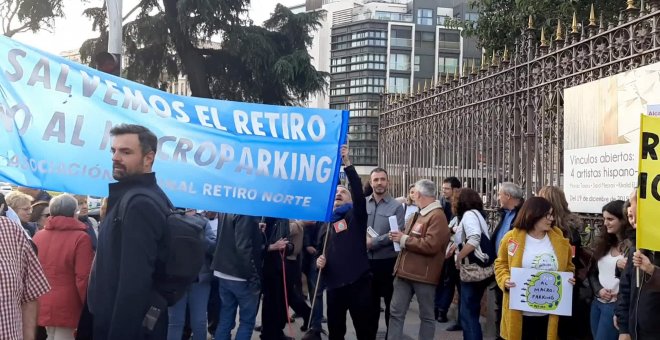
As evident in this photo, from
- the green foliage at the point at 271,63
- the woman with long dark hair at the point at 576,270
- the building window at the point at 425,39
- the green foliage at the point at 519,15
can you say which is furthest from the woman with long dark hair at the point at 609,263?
the building window at the point at 425,39

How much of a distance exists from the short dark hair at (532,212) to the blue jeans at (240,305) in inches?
103

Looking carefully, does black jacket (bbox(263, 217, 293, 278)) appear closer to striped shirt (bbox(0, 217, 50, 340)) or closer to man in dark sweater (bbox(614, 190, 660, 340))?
man in dark sweater (bbox(614, 190, 660, 340))

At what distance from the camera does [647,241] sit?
4.38 metres

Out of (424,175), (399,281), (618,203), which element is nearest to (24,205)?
(399,281)

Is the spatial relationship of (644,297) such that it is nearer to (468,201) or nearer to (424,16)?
(468,201)

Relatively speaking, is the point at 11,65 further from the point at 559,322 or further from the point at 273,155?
the point at 559,322

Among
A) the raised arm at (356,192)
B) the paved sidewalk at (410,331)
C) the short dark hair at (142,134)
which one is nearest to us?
the short dark hair at (142,134)

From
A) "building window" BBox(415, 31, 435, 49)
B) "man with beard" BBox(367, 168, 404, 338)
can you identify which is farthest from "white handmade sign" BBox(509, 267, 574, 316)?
"building window" BBox(415, 31, 435, 49)

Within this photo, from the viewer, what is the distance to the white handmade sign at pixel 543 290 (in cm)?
605

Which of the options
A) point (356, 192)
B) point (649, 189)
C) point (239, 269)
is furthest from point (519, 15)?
point (649, 189)

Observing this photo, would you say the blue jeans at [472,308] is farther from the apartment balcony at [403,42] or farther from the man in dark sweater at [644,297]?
the apartment balcony at [403,42]

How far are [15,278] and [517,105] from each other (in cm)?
701

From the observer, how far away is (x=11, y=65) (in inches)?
192

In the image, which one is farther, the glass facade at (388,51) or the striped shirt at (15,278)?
the glass facade at (388,51)
